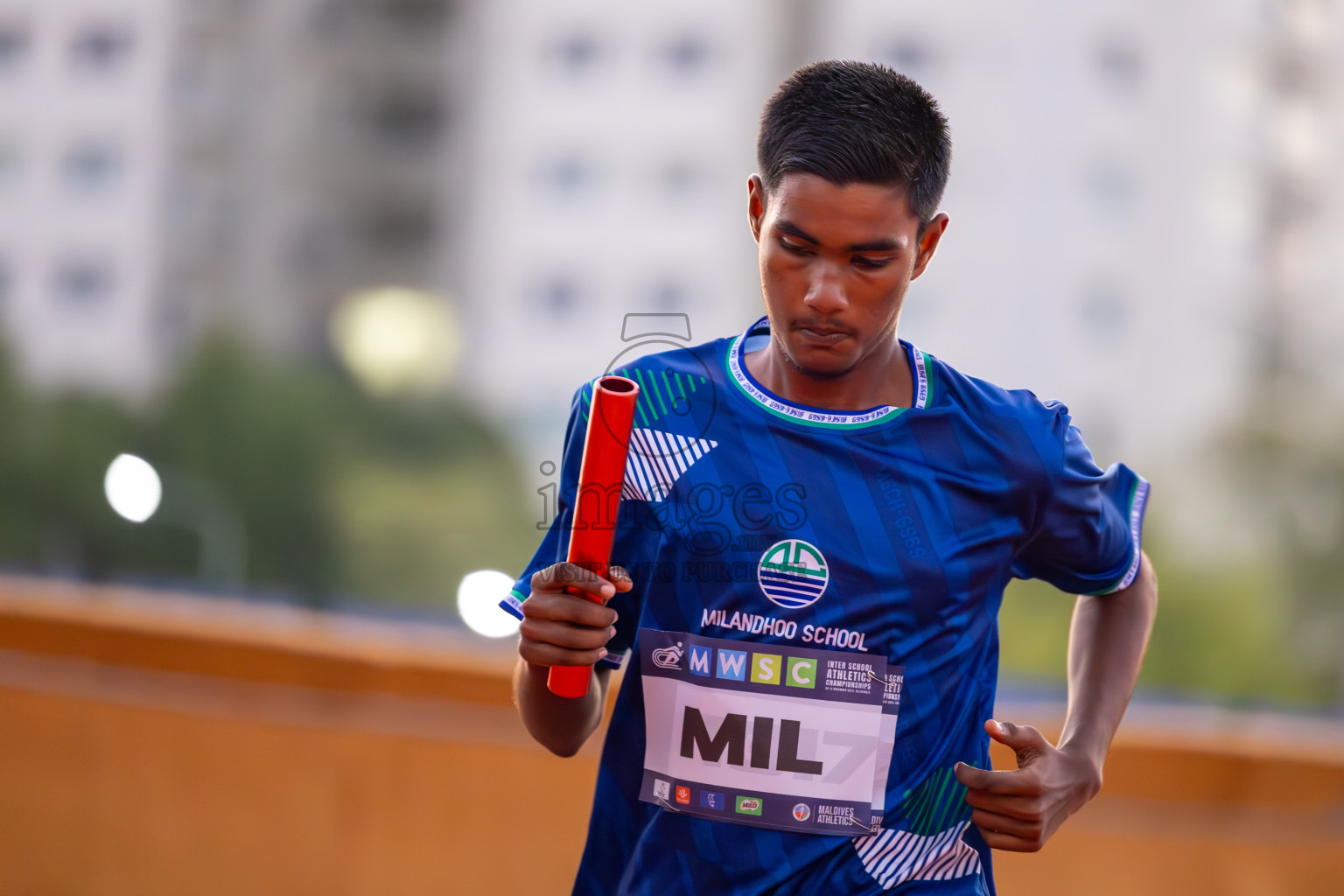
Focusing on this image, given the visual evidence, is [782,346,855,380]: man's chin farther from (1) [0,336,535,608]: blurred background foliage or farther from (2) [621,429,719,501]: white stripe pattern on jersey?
(1) [0,336,535,608]: blurred background foliage

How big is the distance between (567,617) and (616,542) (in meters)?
0.26

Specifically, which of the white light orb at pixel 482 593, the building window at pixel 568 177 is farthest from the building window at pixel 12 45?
the white light orb at pixel 482 593

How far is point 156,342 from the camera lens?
29.0 metres

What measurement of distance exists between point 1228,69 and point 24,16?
88.7 ft

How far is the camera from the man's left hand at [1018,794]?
138cm

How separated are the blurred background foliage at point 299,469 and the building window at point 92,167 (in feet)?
14.9

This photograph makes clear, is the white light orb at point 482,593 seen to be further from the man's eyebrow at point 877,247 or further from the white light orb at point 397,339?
the white light orb at point 397,339

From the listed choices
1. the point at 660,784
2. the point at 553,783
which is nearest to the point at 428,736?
the point at 553,783

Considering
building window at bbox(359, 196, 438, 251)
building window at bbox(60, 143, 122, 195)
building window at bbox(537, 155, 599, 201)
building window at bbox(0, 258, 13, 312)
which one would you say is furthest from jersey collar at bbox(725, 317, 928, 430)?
building window at bbox(359, 196, 438, 251)

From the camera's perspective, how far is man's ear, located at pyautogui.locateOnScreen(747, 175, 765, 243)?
1495mm

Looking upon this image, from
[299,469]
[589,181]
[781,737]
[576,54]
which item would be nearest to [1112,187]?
[589,181]

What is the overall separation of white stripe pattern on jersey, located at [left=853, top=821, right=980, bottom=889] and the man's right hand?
1.32 feet

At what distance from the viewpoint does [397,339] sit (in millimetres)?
31359

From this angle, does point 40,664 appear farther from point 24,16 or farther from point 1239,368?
point 24,16
